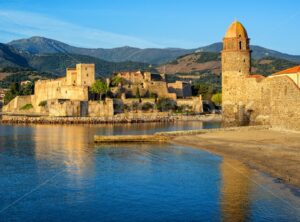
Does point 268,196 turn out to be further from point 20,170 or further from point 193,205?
point 20,170

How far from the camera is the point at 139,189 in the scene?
16.2 meters

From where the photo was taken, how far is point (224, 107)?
132 ft

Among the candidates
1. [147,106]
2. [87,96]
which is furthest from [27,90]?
[147,106]

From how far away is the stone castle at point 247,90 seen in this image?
30.5 m

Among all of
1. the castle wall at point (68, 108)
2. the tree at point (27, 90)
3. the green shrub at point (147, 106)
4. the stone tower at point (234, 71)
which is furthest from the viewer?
the tree at point (27, 90)

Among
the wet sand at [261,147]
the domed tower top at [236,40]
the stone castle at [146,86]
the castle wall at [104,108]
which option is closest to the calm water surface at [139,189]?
the wet sand at [261,147]

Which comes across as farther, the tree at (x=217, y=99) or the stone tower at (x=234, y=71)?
the tree at (x=217, y=99)

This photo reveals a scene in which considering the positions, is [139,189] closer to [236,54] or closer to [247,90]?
[247,90]

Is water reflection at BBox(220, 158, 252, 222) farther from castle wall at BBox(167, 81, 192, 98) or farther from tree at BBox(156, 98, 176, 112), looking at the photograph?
castle wall at BBox(167, 81, 192, 98)

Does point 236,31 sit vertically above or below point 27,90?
above

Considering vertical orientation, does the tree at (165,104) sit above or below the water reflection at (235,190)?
above

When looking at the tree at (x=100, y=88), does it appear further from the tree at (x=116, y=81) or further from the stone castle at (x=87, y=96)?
the tree at (x=116, y=81)

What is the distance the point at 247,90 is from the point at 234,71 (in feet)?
7.69

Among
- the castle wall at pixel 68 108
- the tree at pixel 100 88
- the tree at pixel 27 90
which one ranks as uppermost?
the tree at pixel 27 90
